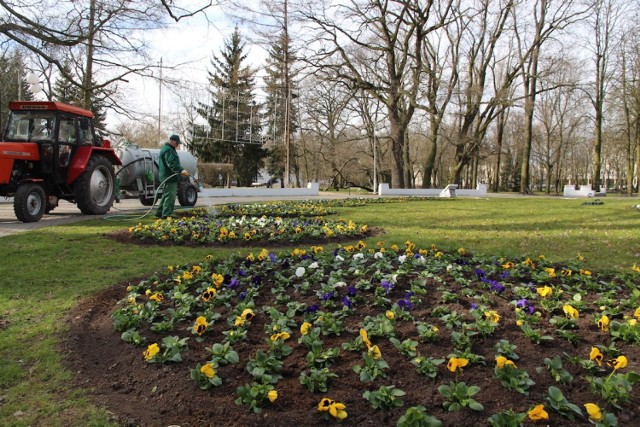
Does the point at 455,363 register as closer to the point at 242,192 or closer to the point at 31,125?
the point at 31,125

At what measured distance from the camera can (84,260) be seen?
572cm

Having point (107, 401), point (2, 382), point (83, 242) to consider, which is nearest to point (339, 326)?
point (107, 401)

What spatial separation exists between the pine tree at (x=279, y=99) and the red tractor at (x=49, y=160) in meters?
15.3

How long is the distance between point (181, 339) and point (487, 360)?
6.23ft

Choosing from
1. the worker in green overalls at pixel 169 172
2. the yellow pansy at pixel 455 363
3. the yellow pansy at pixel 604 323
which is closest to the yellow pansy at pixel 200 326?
the yellow pansy at pixel 455 363

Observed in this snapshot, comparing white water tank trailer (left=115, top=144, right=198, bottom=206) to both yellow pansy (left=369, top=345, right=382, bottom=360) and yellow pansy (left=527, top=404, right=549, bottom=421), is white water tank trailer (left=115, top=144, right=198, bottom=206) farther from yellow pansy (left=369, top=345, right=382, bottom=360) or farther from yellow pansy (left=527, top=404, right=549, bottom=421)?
yellow pansy (left=527, top=404, right=549, bottom=421)

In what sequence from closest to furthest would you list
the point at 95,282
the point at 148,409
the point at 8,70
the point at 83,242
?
the point at 148,409 → the point at 95,282 → the point at 83,242 → the point at 8,70

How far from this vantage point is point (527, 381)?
89.9 inches

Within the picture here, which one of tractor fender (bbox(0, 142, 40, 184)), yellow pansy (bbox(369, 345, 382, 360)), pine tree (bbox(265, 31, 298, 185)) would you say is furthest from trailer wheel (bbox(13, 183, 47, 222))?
pine tree (bbox(265, 31, 298, 185))

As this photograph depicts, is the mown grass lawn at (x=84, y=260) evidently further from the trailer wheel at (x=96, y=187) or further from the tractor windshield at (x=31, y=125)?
the tractor windshield at (x=31, y=125)

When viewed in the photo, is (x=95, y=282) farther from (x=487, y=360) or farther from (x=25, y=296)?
(x=487, y=360)

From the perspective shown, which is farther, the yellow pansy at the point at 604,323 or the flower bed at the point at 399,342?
the yellow pansy at the point at 604,323

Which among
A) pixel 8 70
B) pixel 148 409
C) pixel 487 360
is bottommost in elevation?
pixel 148 409

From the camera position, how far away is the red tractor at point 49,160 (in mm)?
9758
